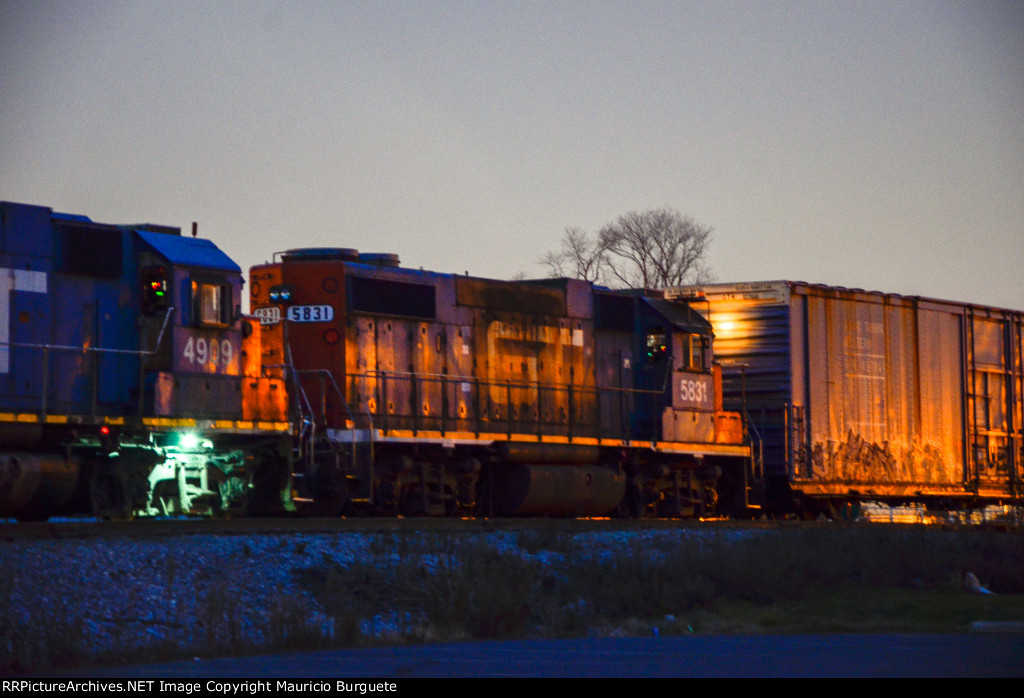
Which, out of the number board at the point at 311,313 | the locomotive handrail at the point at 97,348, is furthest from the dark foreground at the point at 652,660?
the number board at the point at 311,313

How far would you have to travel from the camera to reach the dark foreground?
28.8ft

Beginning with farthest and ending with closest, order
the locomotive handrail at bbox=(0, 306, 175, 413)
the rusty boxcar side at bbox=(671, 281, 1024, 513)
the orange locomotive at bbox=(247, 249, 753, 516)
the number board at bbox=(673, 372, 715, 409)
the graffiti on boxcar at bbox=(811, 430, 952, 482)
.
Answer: the graffiti on boxcar at bbox=(811, 430, 952, 482) → the rusty boxcar side at bbox=(671, 281, 1024, 513) → the number board at bbox=(673, 372, 715, 409) → the orange locomotive at bbox=(247, 249, 753, 516) → the locomotive handrail at bbox=(0, 306, 175, 413)

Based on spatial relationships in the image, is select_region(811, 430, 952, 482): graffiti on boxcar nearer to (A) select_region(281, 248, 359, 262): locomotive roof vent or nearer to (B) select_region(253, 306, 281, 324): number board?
(A) select_region(281, 248, 359, 262): locomotive roof vent

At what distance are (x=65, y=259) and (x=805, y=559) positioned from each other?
916 centimetres

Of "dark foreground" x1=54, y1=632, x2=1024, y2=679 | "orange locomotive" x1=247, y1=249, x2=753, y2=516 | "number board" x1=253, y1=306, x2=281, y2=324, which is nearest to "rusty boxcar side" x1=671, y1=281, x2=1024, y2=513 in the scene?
"orange locomotive" x1=247, y1=249, x2=753, y2=516

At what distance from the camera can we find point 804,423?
2298cm

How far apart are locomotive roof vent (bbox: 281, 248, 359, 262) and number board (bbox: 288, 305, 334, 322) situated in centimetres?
75

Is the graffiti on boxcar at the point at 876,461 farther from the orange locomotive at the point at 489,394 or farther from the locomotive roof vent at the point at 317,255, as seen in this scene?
the locomotive roof vent at the point at 317,255

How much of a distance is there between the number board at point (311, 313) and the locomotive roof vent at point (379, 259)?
108 centimetres

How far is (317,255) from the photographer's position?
61.9 ft

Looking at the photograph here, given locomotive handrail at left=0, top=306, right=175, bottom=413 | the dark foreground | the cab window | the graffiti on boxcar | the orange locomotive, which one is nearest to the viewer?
the dark foreground
